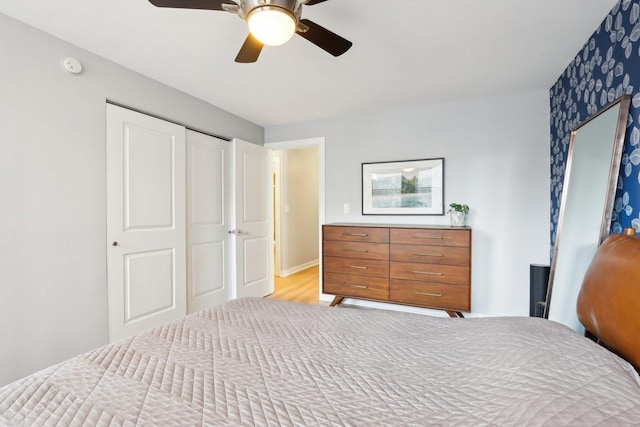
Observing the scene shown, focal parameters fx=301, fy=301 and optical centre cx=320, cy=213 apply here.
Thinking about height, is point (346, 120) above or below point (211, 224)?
above

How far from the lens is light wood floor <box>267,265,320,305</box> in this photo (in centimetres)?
387

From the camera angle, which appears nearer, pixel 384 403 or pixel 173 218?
pixel 384 403

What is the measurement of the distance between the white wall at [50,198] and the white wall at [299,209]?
2.98 metres

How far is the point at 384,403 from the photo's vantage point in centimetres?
79

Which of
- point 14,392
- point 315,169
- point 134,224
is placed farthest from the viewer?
point 315,169

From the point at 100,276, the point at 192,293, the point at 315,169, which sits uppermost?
the point at 315,169

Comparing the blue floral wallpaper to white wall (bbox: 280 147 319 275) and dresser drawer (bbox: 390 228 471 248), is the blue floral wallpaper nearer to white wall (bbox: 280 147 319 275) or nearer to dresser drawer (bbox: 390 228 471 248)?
dresser drawer (bbox: 390 228 471 248)

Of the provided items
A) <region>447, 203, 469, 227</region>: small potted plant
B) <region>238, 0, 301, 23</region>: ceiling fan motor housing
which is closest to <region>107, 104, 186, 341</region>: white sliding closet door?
<region>238, 0, 301, 23</region>: ceiling fan motor housing

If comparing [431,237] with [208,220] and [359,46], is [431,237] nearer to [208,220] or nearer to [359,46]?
[359,46]

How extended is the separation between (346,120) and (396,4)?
6.66ft

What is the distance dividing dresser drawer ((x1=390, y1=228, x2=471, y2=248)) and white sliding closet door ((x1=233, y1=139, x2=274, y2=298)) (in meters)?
1.73

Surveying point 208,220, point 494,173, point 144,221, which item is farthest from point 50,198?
point 494,173

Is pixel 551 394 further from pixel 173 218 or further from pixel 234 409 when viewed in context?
pixel 173 218

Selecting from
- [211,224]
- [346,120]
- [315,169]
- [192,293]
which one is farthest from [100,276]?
[315,169]
